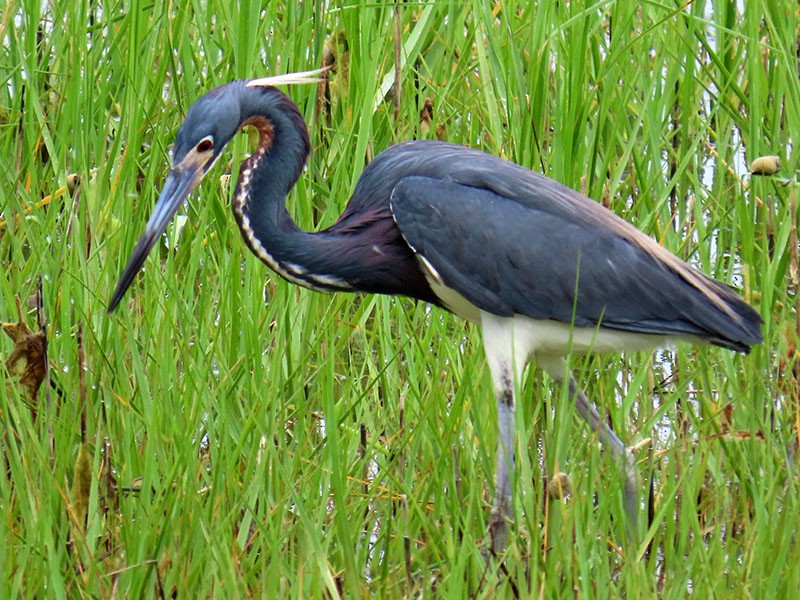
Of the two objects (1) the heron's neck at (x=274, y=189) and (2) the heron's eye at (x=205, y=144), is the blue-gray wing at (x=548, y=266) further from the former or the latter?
(2) the heron's eye at (x=205, y=144)

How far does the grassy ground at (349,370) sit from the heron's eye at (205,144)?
29 cm

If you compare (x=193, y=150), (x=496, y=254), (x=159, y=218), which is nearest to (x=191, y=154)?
(x=193, y=150)

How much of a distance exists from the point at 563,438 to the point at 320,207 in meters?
1.67

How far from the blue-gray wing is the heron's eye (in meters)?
0.41

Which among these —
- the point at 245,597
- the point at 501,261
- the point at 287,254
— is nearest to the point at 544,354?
the point at 501,261

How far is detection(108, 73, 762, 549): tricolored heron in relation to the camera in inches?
118

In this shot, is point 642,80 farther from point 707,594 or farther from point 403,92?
point 707,594

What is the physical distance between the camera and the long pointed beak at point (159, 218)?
8.96ft

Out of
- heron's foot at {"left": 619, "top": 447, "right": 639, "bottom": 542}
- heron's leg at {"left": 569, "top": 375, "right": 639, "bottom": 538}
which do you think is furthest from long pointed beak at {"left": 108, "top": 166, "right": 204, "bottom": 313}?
heron's foot at {"left": 619, "top": 447, "right": 639, "bottom": 542}

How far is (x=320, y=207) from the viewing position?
12.8ft

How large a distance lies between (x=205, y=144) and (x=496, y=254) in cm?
66

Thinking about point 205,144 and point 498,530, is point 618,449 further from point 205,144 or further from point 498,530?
point 205,144

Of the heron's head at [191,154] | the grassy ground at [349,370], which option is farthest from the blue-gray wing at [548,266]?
the heron's head at [191,154]

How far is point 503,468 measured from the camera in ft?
9.27
